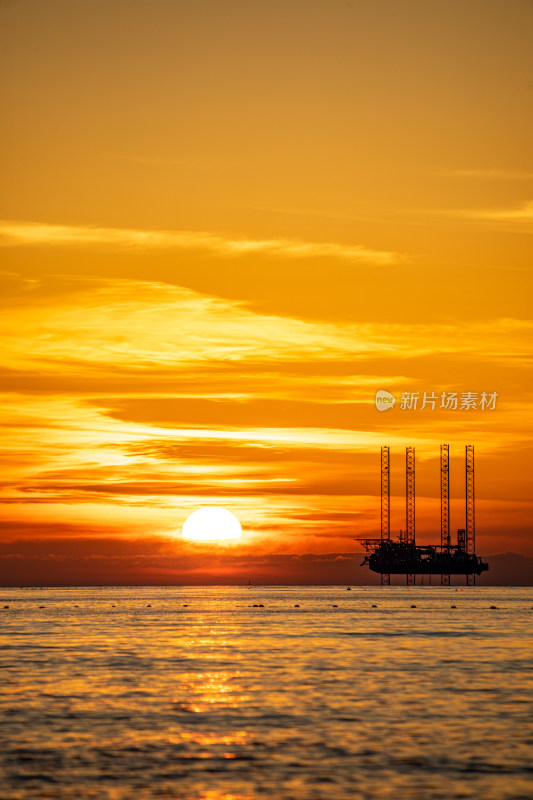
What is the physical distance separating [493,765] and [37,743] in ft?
56.2

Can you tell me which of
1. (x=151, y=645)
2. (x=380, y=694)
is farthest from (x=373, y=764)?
(x=151, y=645)

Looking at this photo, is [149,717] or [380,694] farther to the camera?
[380,694]

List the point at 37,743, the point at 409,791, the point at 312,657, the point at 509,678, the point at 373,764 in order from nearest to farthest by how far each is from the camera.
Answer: the point at 409,791 → the point at 373,764 → the point at 37,743 → the point at 509,678 → the point at 312,657

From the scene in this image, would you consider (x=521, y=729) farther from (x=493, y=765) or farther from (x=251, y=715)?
(x=251, y=715)

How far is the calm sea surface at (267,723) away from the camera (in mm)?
31703

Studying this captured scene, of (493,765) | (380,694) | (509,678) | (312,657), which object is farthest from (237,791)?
(312,657)

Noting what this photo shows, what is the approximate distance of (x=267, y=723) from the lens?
44031 mm

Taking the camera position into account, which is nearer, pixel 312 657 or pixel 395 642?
pixel 312 657

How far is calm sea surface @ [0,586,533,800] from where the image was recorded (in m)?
31.7

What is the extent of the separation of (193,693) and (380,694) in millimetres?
10298

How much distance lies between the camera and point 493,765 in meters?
34.5

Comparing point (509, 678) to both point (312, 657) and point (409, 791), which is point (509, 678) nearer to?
point (312, 657)

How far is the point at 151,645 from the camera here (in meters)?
93.6

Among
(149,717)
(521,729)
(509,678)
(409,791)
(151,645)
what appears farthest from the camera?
(151,645)
